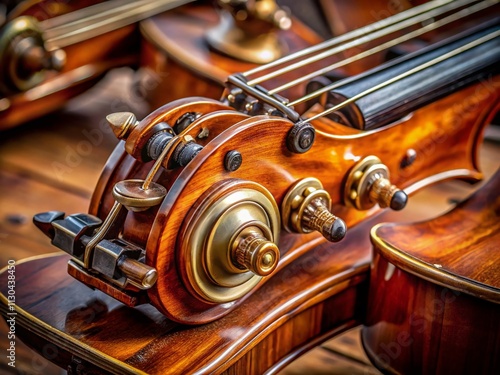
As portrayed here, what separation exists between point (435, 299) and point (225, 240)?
0.29 m

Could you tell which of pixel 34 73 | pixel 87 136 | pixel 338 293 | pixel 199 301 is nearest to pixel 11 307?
pixel 199 301

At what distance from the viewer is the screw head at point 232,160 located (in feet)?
2.81

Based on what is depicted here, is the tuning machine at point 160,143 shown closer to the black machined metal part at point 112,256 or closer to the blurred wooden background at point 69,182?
the black machined metal part at point 112,256

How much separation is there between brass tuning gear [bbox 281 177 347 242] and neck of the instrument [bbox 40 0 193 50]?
803 millimetres

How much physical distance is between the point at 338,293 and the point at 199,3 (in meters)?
1.05

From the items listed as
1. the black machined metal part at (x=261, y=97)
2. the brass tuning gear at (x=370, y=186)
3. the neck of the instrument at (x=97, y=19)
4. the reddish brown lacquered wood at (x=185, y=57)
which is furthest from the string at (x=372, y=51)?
the neck of the instrument at (x=97, y=19)

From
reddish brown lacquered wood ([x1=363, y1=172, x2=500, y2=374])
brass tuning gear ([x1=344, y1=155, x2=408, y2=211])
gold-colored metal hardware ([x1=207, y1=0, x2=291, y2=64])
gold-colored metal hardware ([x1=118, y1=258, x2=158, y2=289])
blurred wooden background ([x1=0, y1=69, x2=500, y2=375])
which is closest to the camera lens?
gold-colored metal hardware ([x1=118, y1=258, x2=158, y2=289])

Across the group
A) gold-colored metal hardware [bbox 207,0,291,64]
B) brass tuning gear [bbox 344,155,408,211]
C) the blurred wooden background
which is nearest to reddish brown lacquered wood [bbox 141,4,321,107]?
gold-colored metal hardware [bbox 207,0,291,64]

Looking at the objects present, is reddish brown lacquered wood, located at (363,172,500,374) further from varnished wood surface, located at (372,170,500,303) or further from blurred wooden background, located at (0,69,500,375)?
blurred wooden background, located at (0,69,500,375)

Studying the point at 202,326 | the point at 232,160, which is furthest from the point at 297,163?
the point at 202,326

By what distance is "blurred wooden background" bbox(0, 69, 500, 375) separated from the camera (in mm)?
1165

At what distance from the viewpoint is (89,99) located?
1893 millimetres

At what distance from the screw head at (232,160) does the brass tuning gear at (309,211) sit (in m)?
0.12

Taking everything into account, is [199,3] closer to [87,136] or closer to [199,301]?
[87,136]
